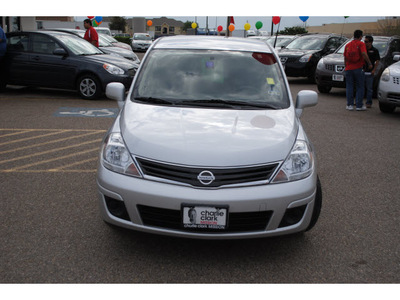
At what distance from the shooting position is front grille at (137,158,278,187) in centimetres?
315

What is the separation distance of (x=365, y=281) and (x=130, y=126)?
2102mm

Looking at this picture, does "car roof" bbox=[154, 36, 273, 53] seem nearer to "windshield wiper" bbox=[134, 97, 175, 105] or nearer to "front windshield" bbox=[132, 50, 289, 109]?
"front windshield" bbox=[132, 50, 289, 109]

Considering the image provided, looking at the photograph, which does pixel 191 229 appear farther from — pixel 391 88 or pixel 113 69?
pixel 113 69

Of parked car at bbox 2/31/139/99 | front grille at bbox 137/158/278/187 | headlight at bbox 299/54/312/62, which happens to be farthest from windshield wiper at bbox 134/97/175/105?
headlight at bbox 299/54/312/62

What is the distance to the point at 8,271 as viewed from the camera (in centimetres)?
313

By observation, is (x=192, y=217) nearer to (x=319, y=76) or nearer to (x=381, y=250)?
(x=381, y=250)

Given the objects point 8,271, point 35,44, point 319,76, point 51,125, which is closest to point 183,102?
point 8,271

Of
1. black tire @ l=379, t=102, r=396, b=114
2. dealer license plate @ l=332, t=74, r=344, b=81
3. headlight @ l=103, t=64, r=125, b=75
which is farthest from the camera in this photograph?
dealer license plate @ l=332, t=74, r=344, b=81

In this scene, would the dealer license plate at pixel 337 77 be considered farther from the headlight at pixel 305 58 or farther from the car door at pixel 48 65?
the car door at pixel 48 65

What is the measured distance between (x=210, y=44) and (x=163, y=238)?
2256mm

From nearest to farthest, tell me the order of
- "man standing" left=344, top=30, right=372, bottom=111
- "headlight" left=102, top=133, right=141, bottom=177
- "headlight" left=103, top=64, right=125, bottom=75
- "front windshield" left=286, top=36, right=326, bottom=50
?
1. "headlight" left=102, top=133, right=141, bottom=177
2. "man standing" left=344, top=30, right=372, bottom=111
3. "headlight" left=103, top=64, right=125, bottom=75
4. "front windshield" left=286, top=36, right=326, bottom=50

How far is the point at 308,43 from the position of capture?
16.8m

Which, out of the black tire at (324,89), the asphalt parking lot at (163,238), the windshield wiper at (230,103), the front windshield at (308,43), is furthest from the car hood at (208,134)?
the front windshield at (308,43)

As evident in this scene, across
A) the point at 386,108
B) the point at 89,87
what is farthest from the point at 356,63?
the point at 89,87
